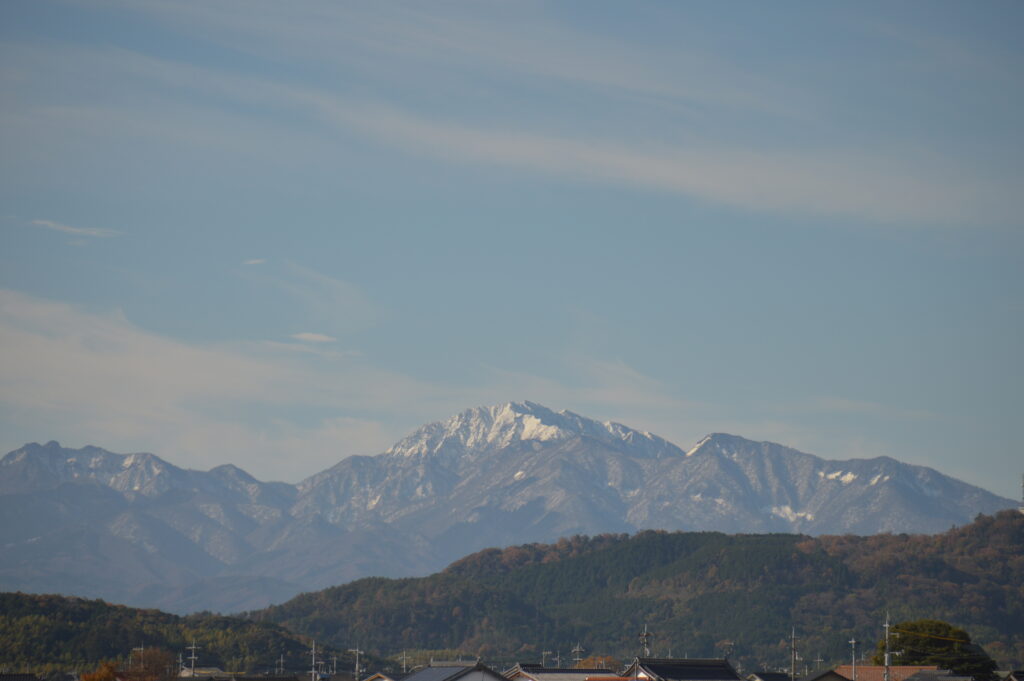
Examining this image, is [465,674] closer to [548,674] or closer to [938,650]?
[548,674]

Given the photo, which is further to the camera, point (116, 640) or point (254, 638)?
point (254, 638)

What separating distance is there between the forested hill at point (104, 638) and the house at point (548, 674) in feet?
226

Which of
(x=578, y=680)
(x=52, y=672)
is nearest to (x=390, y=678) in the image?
(x=578, y=680)

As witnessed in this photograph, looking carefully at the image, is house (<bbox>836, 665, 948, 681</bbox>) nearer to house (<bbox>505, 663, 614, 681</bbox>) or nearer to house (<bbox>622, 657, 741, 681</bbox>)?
house (<bbox>622, 657, 741, 681</bbox>)

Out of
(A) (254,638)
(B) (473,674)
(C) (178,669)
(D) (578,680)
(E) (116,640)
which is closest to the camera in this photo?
(B) (473,674)

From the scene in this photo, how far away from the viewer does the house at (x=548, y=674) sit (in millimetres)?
98125

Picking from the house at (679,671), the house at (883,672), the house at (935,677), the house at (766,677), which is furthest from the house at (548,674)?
the house at (935,677)

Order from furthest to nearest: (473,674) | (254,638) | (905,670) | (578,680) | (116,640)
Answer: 1. (254,638)
2. (116,640)
3. (578,680)
4. (905,670)
5. (473,674)

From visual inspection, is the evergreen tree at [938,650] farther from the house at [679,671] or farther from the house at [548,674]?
the house at [548,674]

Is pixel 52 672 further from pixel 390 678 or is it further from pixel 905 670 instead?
pixel 905 670

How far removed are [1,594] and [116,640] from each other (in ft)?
62.4

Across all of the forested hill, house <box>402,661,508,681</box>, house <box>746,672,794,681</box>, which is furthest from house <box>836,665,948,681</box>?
the forested hill

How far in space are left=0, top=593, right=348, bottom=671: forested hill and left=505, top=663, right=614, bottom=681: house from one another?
68769 millimetres

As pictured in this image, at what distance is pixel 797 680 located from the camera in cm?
9381
